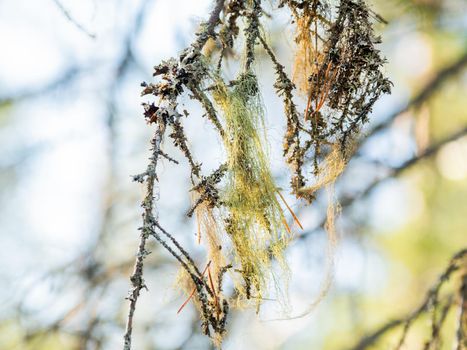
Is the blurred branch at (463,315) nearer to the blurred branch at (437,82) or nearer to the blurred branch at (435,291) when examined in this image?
the blurred branch at (435,291)

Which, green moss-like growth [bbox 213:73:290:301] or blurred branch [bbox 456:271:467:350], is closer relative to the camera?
green moss-like growth [bbox 213:73:290:301]

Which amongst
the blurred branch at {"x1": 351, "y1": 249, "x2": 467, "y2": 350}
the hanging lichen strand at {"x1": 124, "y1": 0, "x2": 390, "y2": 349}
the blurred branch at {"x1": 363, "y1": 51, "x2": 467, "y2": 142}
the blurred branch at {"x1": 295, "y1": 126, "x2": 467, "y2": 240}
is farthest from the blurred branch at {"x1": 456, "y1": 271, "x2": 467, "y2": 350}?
the blurred branch at {"x1": 363, "y1": 51, "x2": 467, "y2": 142}

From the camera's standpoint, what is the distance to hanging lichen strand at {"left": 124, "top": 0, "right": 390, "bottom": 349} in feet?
2.69

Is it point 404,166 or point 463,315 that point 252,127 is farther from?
point 404,166

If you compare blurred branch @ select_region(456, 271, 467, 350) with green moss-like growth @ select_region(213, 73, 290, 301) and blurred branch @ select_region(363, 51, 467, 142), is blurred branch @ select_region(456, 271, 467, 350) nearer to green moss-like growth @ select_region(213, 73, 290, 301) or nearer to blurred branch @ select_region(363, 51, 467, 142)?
green moss-like growth @ select_region(213, 73, 290, 301)

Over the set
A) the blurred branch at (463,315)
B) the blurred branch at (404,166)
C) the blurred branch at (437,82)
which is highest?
the blurred branch at (437,82)

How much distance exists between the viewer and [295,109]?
96cm

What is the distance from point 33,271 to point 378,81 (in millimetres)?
2204

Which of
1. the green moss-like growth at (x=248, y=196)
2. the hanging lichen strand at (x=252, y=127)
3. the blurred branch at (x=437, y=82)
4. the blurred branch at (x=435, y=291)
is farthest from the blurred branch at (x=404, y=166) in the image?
the green moss-like growth at (x=248, y=196)

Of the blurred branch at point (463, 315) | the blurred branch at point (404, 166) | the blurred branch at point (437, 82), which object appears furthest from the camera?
the blurred branch at point (437, 82)

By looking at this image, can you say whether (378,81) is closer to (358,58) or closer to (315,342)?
(358,58)

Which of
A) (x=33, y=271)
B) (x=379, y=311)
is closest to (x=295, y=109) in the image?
(x=33, y=271)

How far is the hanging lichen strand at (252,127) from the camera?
820mm

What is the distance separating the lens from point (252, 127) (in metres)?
0.89
